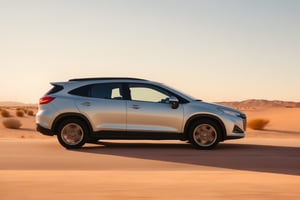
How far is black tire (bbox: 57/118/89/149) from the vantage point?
11148mm

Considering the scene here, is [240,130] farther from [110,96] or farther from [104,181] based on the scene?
[104,181]

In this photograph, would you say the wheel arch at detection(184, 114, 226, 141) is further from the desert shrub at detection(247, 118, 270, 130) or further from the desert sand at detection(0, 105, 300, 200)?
the desert shrub at detection(247, 118, 270, 130)

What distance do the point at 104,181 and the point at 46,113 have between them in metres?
5.33

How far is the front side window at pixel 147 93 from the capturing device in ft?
37.1

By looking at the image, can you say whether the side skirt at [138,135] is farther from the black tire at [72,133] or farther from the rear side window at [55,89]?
the rear side window at [55,89]

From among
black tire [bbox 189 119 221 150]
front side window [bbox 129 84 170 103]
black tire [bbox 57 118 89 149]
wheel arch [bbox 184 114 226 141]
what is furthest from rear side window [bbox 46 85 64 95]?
black tire [bbox 189 119 221 150]

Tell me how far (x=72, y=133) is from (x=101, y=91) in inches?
45.5

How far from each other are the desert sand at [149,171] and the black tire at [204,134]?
0.25 metres

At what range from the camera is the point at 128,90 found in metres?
11.4

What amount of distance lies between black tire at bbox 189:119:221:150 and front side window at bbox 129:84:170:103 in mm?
922

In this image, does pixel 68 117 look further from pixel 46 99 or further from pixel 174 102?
pixel 174 102

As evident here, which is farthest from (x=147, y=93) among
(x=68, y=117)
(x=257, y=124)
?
(x=257, y=124)

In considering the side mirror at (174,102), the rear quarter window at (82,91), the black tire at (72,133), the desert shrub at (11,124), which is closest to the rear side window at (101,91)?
the rear quarter window at (82,91)

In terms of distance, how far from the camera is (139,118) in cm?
1113
